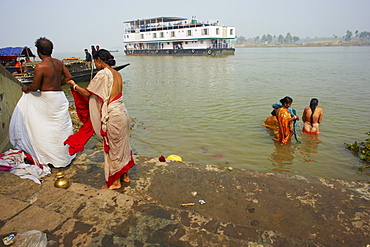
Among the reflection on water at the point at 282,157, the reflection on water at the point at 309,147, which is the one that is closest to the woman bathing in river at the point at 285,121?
the reflection on water at the point at 282,157

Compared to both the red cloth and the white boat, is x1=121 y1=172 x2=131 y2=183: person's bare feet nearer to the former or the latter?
the red cloth

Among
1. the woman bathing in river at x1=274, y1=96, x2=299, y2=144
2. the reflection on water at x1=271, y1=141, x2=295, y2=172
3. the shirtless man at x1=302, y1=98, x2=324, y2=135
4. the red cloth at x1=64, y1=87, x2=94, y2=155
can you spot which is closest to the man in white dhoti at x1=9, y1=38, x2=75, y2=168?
the red cloth at x1=64, y1=87, x2=94, y2=155

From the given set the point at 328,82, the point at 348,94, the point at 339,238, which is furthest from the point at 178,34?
the point at 339,238

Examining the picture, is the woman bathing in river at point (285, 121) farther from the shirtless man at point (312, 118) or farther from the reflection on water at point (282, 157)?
the shirtless man at point (312, 118)

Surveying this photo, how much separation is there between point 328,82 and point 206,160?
13.3 metres

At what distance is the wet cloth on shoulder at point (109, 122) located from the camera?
2.65 metres

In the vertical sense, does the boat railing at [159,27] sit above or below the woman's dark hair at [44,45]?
above

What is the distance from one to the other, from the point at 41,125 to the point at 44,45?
955mm

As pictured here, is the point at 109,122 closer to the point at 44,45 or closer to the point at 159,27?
the point at 44,45

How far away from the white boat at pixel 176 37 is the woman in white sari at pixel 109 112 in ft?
136

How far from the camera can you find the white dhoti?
310 cm

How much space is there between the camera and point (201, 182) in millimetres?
3141

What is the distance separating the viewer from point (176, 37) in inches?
1837

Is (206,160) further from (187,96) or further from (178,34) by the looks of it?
(178,34)
